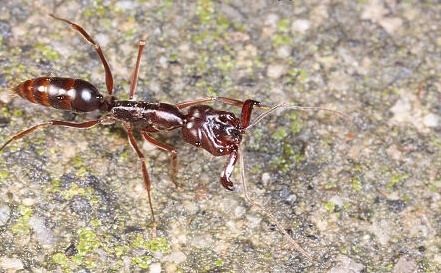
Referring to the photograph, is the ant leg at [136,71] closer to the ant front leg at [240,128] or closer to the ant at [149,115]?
the ant at [149,115]

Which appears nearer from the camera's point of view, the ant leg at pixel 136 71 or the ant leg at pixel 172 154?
the ant leg at pixel 172 154

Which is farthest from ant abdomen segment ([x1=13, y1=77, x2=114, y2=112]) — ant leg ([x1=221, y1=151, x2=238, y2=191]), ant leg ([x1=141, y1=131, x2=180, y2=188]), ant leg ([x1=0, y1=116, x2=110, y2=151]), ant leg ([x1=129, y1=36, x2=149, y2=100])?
ant leg ([x1=221, y1=151, x2=238, y2=191])

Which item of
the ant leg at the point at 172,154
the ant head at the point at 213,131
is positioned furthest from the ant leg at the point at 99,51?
the ant head at the point at 213,131

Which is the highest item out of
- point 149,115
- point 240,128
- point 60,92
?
point 60,92

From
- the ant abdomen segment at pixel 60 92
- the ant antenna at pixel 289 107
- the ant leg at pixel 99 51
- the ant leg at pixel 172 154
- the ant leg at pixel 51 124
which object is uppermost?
the ant leg at pixel 99 51

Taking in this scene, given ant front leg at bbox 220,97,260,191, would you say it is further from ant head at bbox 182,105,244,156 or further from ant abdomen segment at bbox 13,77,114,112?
ant abdomen segment at bbox 13,77,114,112

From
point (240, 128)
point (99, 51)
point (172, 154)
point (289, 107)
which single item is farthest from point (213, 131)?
point (99, 51)

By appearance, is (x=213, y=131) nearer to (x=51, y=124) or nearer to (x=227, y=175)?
(x=227, y=175)
